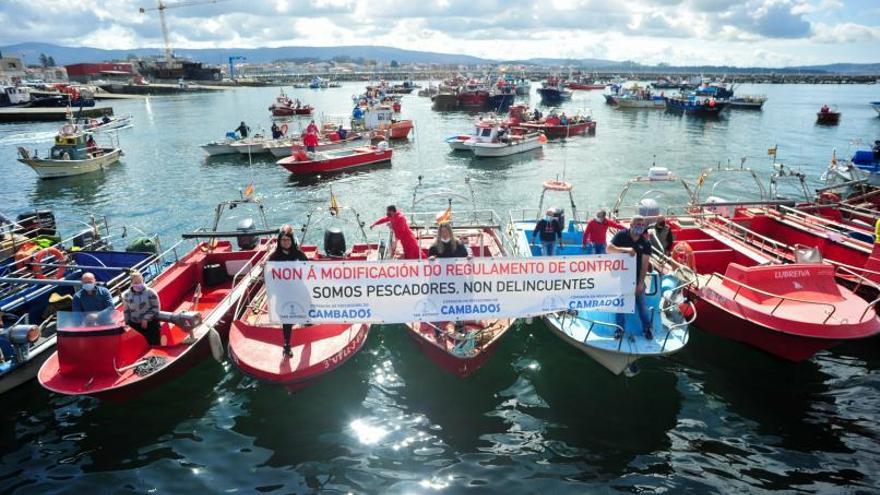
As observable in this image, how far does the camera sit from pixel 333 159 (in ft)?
107

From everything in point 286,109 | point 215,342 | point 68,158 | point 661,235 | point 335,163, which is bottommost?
point 215,342

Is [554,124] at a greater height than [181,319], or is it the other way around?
[554,124]

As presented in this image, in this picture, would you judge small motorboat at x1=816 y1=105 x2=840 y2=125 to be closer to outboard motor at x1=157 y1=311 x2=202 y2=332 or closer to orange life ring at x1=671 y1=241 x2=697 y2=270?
orange life ring at x1=671 y1=241 x2=697 y2=270

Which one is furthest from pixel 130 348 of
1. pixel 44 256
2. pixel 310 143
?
pixel 310 143

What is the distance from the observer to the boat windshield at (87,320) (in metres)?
8.69

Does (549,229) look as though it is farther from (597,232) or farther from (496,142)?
(496,142)

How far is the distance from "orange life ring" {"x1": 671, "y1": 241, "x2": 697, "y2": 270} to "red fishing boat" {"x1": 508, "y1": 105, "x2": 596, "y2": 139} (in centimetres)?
3478

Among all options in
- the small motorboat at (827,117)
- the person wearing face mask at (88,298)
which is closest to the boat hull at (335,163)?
the person wearing face mask at (88,298)

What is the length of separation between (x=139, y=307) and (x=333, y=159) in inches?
952

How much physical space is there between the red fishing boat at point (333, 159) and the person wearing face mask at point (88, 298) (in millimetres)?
23127

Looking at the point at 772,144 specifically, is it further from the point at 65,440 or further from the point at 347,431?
the point at 65,440

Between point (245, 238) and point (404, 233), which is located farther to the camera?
point (245, 238)

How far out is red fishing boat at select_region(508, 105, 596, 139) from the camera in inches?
1871

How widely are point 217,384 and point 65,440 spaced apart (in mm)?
2601
